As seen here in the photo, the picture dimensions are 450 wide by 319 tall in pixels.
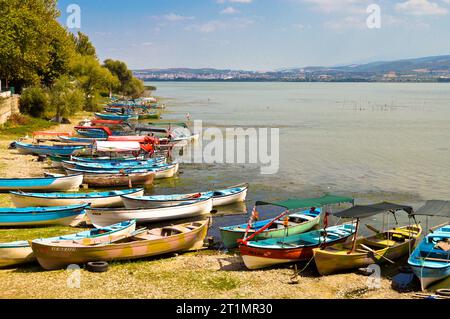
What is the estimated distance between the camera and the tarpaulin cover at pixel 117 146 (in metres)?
44.2

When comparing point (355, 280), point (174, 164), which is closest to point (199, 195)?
point (174, 164)

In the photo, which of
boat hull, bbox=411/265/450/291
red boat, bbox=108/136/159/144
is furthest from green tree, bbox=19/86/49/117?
boat hull, bbox=411/265/450/291

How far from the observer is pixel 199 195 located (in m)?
31.5

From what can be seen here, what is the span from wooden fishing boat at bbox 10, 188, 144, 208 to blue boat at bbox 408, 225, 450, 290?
1669cm

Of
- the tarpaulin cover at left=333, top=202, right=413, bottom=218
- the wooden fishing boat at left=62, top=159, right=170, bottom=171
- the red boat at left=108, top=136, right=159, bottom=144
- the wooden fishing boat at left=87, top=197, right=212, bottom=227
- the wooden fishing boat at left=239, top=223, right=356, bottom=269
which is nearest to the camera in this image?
the wooden fishing boat at left=239, top=223, right=356, bottom=269

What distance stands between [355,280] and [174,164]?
914 inches

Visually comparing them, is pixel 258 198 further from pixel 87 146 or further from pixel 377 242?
pixel 87 146

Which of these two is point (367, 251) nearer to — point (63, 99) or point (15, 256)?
point (15, 256)

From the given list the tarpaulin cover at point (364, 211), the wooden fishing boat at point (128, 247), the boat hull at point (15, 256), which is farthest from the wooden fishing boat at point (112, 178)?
the tarpaulin cover at point (364, 211)

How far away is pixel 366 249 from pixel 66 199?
16765 millimetres

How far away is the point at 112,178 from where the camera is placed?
3731 centimetres

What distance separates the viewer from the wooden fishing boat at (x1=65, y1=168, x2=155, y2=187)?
3712cm

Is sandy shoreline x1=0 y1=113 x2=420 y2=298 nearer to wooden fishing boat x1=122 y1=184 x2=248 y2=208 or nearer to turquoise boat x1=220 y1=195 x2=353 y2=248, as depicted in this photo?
turquoise boat x1=220 y1=195 x2=353 y2=248

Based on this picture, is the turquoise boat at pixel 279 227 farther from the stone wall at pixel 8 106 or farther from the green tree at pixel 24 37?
the stone wall at pixel 8 106
